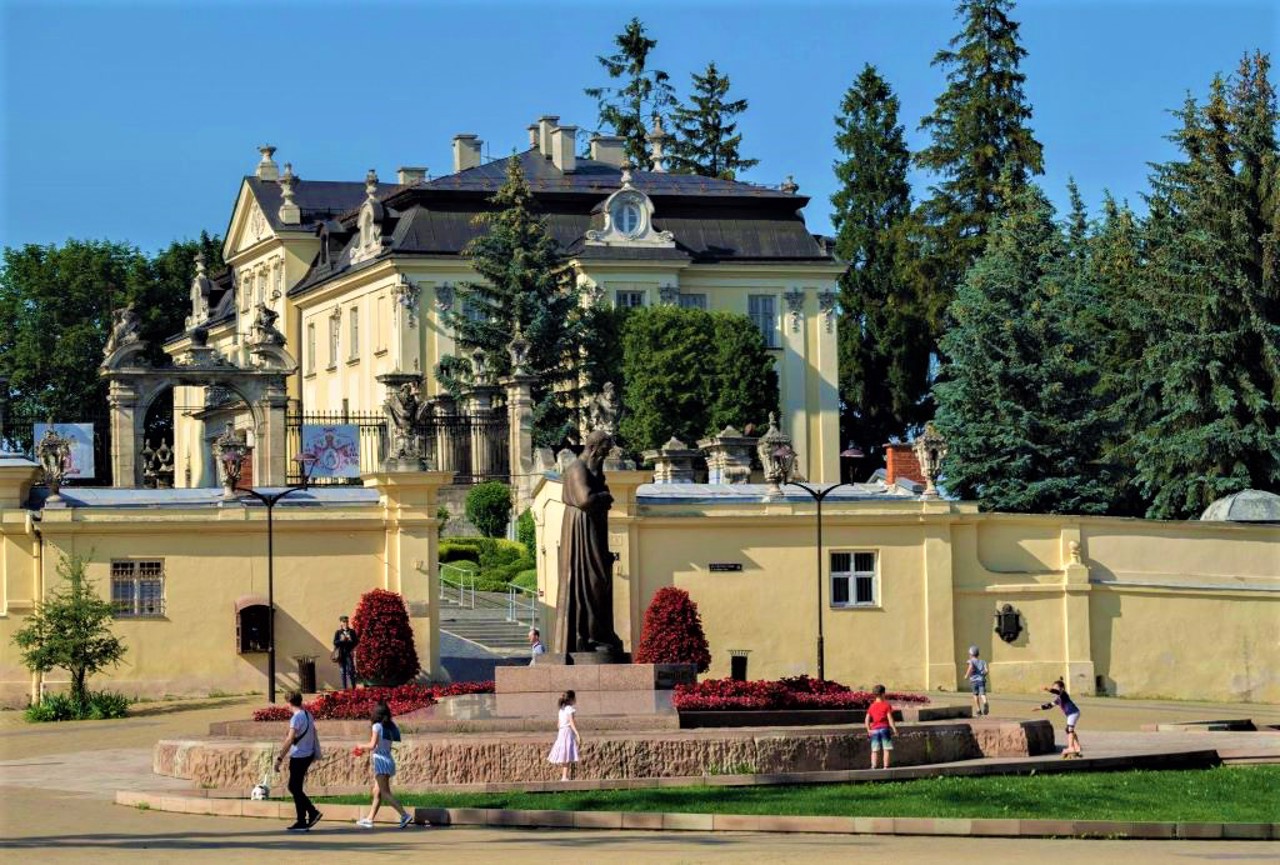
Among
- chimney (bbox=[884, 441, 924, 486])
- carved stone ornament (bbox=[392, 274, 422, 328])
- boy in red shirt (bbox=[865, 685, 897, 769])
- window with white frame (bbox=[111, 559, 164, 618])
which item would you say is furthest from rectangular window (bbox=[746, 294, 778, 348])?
boy in red shirt (bbox=[865, 685, 897, 769])

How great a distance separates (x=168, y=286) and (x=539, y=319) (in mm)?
33746

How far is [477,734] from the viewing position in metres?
32.3

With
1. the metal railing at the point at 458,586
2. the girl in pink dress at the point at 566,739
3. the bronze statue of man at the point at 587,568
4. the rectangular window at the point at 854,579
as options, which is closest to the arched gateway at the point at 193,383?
the metal railing at the point at 458,586

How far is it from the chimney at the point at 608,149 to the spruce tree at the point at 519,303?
12.1 m

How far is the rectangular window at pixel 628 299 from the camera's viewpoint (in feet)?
277

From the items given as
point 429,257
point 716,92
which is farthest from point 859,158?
point 429,257

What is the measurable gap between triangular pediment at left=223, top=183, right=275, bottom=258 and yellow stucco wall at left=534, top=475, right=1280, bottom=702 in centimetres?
Result: 4943

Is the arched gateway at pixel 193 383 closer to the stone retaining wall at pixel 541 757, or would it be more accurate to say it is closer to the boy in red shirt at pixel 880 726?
the stone retaining wall at pixel 541 757

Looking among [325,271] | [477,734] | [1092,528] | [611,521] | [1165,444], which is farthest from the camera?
[325,271]

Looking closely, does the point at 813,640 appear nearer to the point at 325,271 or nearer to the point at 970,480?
the point at 970,480

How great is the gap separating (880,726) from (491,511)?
3242cm

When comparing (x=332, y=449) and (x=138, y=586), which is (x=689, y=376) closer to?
(x=332, y=449)

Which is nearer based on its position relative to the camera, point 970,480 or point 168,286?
point 970,480

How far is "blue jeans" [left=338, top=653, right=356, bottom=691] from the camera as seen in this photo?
4413 cm
